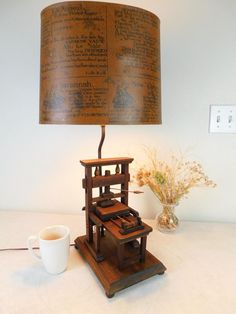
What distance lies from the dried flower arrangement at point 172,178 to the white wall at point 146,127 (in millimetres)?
44

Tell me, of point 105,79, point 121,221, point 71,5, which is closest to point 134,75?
point 105,79

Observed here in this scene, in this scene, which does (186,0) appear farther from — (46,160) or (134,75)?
(46,160)

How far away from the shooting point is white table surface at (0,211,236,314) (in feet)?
1.67

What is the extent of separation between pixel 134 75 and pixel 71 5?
0.76 ft

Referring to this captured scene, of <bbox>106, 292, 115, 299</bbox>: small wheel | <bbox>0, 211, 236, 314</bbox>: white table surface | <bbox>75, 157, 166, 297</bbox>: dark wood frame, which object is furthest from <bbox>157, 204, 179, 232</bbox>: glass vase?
<bbox>106, 292, 115, 299</bbox>: small wheel

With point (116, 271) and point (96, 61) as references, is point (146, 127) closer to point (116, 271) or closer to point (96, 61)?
point (96, 61)

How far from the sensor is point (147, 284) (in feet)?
1.92

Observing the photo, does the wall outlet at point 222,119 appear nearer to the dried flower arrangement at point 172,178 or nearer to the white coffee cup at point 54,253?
the dried flower arrangement at point 172,178

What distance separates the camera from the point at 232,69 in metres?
0.83

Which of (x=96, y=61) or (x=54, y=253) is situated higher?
(x=96, y=61)

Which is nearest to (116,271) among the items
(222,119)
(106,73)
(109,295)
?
(109,295)

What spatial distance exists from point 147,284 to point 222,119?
0.70m

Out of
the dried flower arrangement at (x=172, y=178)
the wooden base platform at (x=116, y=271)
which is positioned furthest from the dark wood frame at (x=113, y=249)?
the dried flower arrangement at (x=172, y=178)

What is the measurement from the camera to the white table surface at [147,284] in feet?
1.67
